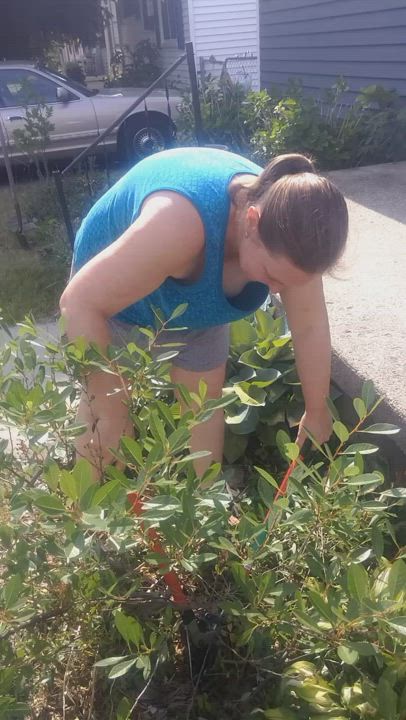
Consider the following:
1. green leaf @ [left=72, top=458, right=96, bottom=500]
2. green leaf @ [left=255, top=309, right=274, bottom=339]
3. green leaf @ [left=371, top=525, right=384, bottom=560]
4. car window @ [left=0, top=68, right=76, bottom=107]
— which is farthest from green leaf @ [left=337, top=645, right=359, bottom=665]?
car window @ [left=0, top=68, right=76, bottom=107]

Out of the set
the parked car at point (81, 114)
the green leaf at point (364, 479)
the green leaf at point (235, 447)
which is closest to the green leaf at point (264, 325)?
the green leaf at point (235, 447)

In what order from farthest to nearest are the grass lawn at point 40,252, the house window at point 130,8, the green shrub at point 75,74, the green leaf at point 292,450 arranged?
the house window at point 130,8 → the green shrub at point 75,74 → the grass lawn at point 40,252 → the green leaf at point 292,450

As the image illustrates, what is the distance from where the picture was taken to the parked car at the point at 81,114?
8.60 meters

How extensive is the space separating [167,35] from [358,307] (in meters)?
15.5

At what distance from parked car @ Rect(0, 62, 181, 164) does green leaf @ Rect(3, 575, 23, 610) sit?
8.05m

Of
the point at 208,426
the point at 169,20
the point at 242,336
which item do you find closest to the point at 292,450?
the point at 208,426

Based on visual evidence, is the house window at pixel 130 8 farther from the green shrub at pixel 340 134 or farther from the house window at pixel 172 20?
the green shrub at pixel 340 134

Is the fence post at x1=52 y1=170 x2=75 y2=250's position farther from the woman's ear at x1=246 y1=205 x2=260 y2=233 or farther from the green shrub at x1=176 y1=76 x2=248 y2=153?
the woman's ear at x1=246 y1=205 x2=260 y2=233

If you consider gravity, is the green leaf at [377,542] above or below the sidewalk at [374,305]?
above

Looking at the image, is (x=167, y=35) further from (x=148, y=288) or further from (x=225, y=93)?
(x=148, y=288)

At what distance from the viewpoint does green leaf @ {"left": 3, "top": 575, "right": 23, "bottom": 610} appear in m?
1.05

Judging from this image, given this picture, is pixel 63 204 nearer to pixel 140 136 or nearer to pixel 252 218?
pixel 252 218

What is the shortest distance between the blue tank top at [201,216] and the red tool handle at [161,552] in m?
0.67

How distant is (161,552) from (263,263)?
681mm
